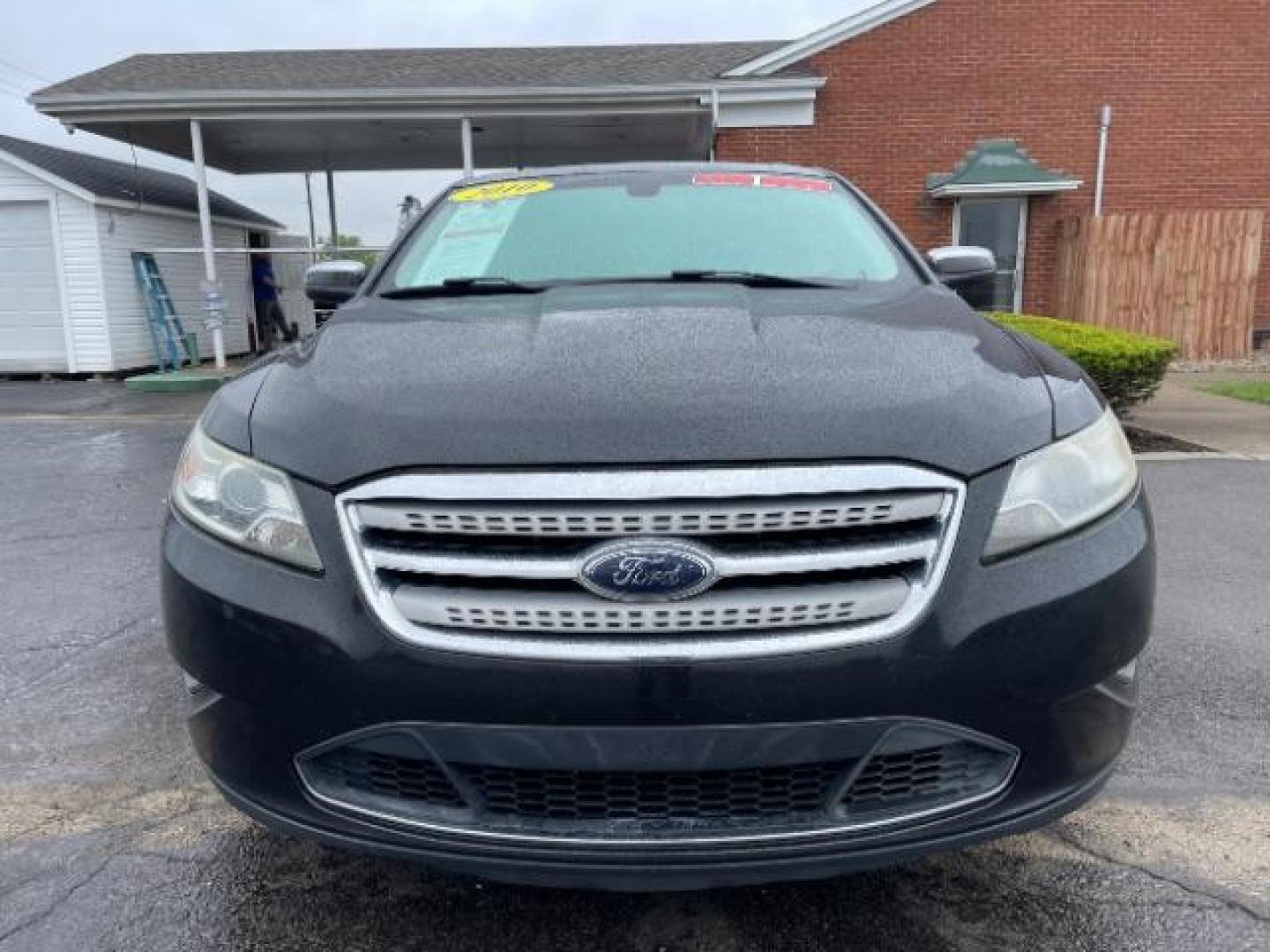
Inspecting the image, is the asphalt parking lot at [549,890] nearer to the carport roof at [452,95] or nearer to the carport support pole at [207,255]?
the carport support pole at [207,255]

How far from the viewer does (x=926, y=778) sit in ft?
5.54

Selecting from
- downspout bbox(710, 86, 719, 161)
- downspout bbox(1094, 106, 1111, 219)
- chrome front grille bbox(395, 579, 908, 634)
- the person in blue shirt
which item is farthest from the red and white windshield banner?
the person in blue shirt

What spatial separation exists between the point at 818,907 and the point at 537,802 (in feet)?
2.55

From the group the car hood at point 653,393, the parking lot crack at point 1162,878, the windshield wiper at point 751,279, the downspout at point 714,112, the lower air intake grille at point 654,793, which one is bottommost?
the parking lot crack at point 1162,878

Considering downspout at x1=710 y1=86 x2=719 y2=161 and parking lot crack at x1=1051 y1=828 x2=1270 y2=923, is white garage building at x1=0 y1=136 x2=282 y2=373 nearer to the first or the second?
downspout at x1=710 y1=86 x2=719 y2=161

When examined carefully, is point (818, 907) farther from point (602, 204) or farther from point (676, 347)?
point (602, 204)

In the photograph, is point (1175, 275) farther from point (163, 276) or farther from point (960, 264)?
point (163, 276)

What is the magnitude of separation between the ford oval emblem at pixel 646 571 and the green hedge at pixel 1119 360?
5994 mm

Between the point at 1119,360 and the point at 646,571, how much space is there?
262 inches

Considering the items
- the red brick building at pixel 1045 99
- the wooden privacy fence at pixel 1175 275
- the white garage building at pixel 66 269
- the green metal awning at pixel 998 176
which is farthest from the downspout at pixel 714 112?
the white garage building at pixel 66 269

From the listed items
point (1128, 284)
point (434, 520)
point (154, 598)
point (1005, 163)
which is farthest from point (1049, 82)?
point (434, 520)

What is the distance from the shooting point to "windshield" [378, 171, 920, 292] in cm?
288

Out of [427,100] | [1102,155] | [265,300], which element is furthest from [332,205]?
[1102,155]

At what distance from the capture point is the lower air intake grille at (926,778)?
1666 millimetres
